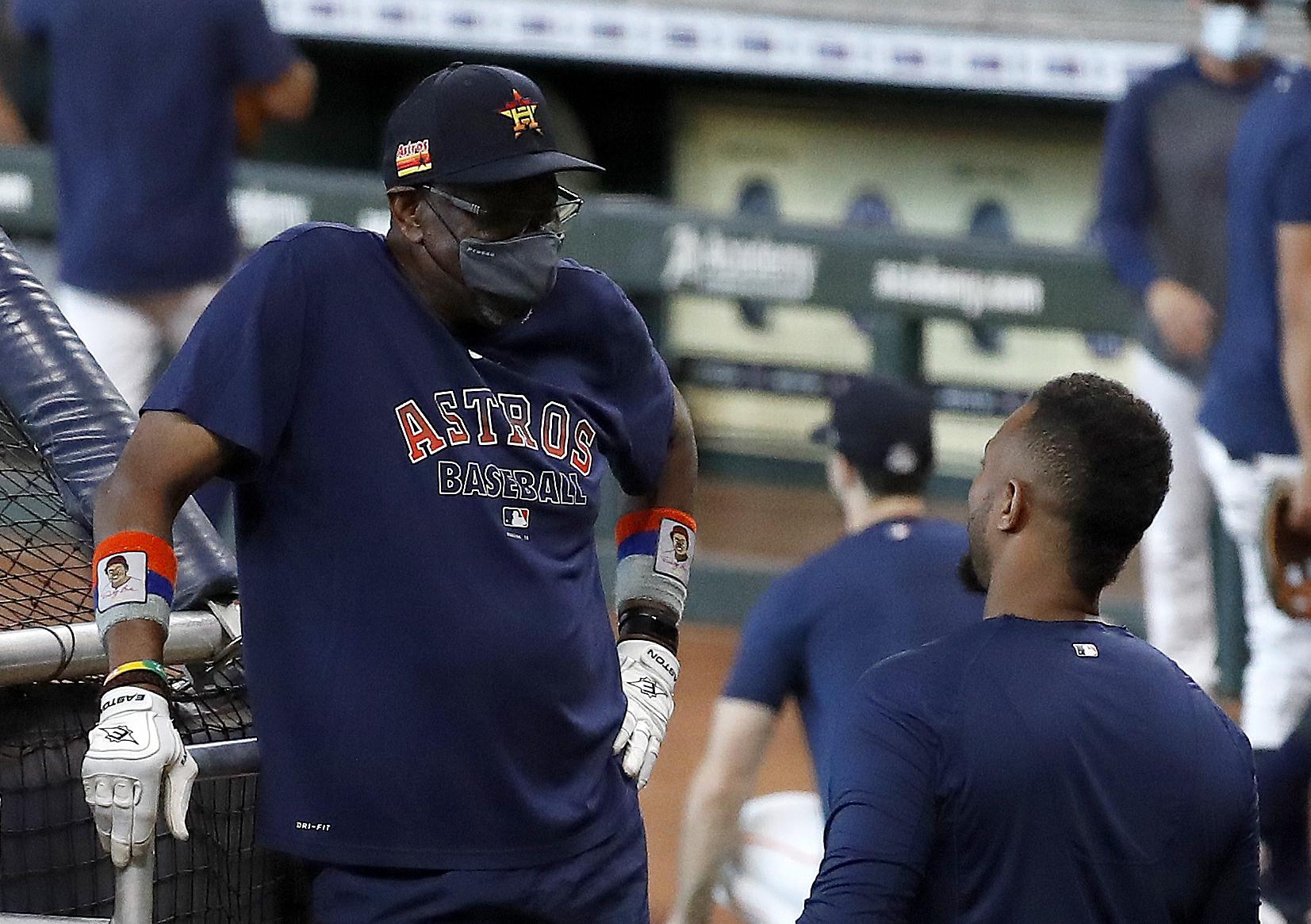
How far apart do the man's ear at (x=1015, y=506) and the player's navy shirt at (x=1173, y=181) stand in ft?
12.8

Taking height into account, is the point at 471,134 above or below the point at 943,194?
above

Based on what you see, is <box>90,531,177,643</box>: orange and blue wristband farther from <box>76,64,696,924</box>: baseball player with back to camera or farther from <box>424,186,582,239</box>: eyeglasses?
<box>424,186,582,239</box>: eyeglasses

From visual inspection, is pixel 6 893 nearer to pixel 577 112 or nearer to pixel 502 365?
pixel 502 365

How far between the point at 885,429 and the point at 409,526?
1.75 meters

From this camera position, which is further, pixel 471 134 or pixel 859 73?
pixel 859 73

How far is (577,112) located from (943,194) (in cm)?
180

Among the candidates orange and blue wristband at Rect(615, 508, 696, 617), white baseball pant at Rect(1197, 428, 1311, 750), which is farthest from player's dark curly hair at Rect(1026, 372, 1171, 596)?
white baseball pant at Rect(1197, 428, 1311, 750)

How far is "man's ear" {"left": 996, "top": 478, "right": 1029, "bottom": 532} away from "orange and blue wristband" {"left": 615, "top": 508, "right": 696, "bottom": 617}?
84 cm

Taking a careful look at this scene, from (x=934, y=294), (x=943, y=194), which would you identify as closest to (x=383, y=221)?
(x=934, y=294)

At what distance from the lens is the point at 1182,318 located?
590cm

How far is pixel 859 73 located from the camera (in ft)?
29.6

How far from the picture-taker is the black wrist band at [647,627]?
3105mm

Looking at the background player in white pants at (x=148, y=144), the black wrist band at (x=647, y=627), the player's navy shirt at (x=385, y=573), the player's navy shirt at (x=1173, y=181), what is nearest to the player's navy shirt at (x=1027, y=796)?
the player's navy shirt at (x=385, y=573)

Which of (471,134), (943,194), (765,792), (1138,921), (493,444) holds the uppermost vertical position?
(471,134)
